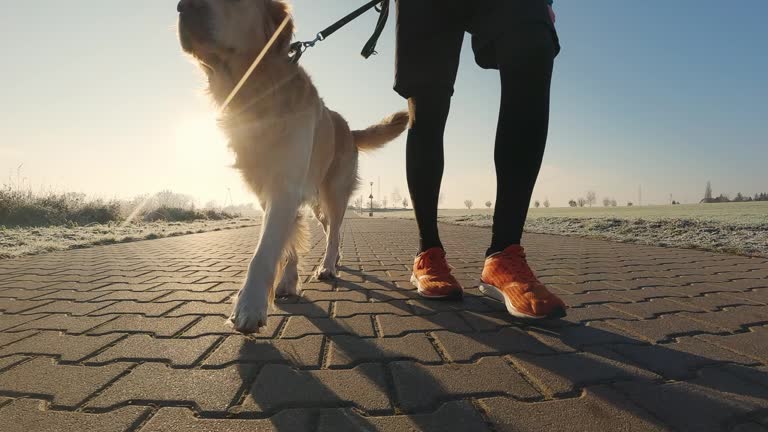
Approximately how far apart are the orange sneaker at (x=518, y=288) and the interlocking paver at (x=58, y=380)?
5.49ft

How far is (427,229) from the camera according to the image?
107 inches

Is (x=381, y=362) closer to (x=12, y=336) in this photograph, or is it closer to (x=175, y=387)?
(x=175, y=387)

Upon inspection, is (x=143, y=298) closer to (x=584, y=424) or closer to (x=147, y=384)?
(x=147, y=384)

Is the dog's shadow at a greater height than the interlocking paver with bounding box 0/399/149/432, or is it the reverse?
the interlocking paver with bounding box 0/399/149/432

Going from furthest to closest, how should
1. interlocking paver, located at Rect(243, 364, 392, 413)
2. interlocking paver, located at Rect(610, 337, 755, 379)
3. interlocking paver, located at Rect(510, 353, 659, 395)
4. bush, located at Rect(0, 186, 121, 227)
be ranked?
bush, located at Rect(0, 186, 121, 227) → interlocking paver, located at Rect(610, 337, 755, 379) → interlocking paver, located at Rect(510, 353, 659, 395) → interlocking paver, located at Rect(243, 364, 392, 413)

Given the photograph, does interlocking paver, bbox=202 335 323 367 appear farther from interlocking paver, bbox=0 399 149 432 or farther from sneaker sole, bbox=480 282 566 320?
sneaker sole, bbox=480 282 566 320

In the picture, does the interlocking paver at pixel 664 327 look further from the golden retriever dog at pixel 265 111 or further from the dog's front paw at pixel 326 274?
the dog's front paw at pixel 326 274

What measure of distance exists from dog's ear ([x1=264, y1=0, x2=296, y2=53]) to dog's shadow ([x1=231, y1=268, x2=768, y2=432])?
66.9 inches

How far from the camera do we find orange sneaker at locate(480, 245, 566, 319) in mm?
1988

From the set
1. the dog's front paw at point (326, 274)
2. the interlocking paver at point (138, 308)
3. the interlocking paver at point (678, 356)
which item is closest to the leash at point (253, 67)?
the interlocking paver at point (138, 308)

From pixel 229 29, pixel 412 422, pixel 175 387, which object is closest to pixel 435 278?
pixel 412 422

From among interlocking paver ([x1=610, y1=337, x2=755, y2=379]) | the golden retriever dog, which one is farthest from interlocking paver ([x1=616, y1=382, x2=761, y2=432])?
the golden retriever dog

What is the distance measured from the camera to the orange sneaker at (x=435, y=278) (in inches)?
100

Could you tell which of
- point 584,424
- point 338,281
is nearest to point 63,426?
point 584,424
